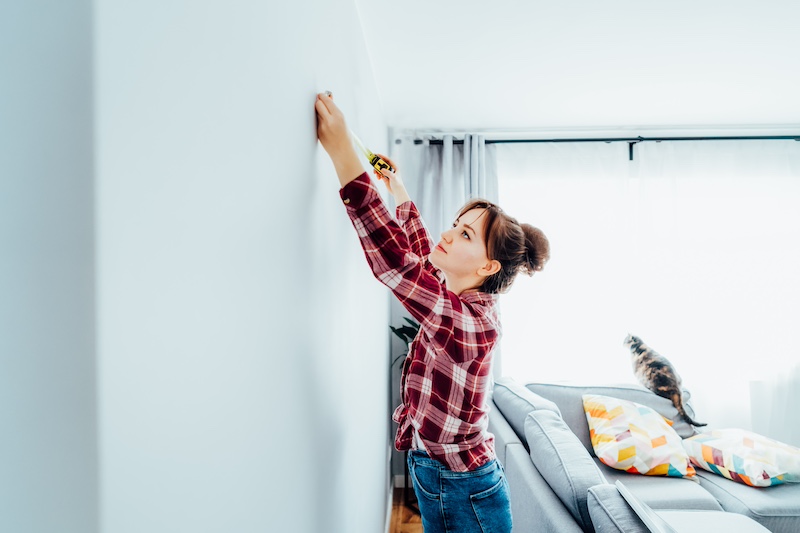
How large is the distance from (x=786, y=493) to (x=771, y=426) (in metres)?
1.27

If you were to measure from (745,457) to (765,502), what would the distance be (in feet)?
0.80

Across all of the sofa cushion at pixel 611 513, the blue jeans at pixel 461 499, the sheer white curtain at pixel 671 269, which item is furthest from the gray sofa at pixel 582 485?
the sheer white curtain at pixel 671 269

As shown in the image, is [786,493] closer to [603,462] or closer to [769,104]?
[603,462]

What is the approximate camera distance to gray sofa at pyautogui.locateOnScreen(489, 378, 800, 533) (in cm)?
140

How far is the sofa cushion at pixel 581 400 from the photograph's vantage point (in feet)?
9.03

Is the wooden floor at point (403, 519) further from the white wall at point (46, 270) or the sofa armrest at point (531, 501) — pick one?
the white wall at point (46, 270)

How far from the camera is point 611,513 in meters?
1.24

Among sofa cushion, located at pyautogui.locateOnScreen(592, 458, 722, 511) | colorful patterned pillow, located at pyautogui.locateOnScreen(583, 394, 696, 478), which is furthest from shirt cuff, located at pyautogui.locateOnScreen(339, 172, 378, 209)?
colorful patterned pillow, located at pyautogui.locateOnScreen(583, 394, 696, 478)

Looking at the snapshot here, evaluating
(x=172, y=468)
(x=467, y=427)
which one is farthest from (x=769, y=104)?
(x=172, y=468)

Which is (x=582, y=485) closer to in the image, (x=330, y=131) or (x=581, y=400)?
(x=330, y=131)

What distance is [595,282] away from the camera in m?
3.31

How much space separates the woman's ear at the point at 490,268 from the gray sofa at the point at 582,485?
723mm

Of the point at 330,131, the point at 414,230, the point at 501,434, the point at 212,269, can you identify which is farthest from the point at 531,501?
the point at 212,269

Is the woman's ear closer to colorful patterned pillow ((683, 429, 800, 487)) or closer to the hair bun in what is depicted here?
the hair bun
